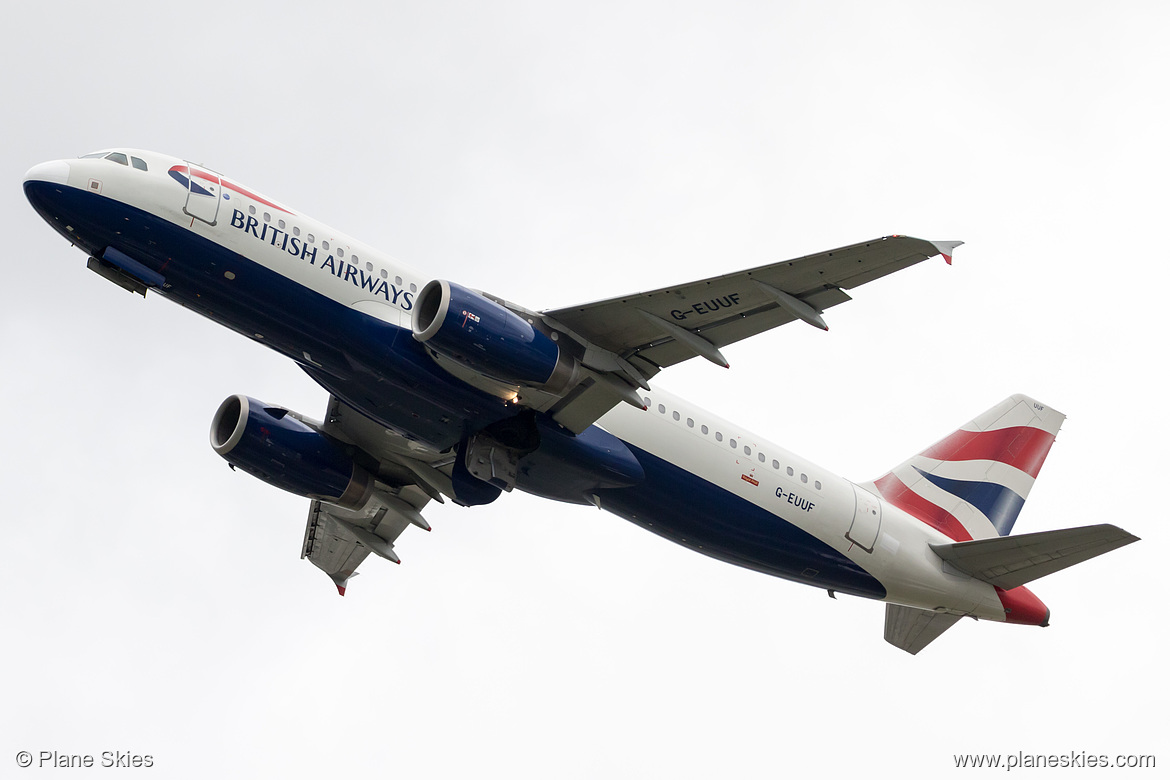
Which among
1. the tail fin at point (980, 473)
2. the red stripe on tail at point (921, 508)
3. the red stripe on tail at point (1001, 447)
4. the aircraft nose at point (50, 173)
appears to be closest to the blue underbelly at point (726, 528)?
the red stripe on tail at point (921, 508)

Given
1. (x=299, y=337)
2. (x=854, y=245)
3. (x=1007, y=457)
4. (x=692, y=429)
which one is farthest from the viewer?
(x=1007, y=457)

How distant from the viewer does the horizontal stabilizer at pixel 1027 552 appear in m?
26.1

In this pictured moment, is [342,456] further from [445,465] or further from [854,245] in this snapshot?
[854,245]

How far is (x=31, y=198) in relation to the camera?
74.3 ft

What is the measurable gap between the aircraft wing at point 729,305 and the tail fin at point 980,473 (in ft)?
30.1

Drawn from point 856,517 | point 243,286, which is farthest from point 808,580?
point 243,286

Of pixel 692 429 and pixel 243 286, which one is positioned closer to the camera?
pixel 243 286

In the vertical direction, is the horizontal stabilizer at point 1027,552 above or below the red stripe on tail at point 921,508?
below

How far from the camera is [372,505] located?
32562 millimetres

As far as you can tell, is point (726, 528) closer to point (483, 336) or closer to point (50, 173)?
point (483, 336)

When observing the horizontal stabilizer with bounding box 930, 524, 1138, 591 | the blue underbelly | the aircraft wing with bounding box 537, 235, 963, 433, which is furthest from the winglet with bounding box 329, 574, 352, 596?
the horizontal stabilizer with bounding box 930, 524, 1138, 591

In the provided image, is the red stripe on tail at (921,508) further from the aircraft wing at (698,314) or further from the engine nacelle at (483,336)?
the engine nacelle at (483,336)

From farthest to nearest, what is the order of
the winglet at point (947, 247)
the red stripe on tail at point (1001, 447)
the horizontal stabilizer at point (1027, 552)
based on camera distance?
the red stripe on tail at point (1001, 447) → the horizontal stabilizer at point (1027, 552) → the winglet at point (947, 247)

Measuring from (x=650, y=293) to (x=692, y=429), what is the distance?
4.88 meters
